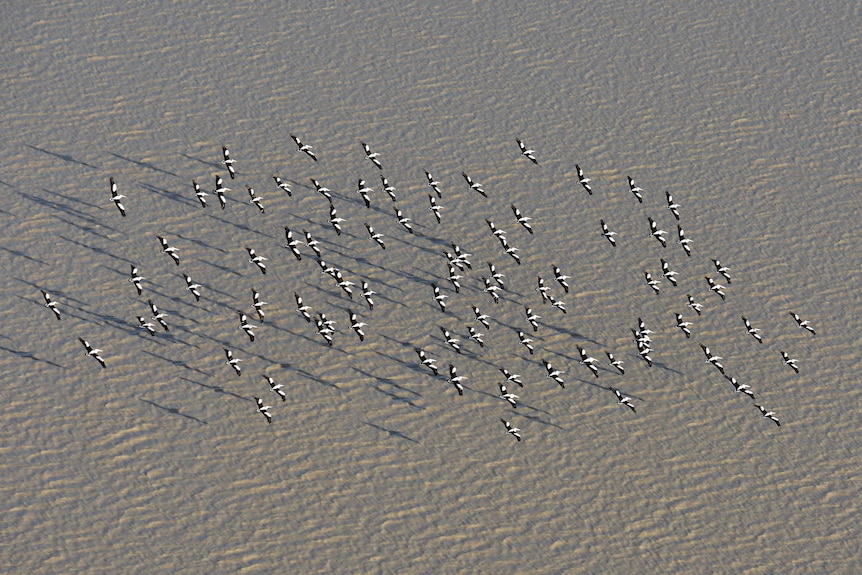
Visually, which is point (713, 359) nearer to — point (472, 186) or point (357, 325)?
point (472, 186)

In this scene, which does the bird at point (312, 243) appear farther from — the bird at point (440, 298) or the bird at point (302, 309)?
the bird at point (440, 298)

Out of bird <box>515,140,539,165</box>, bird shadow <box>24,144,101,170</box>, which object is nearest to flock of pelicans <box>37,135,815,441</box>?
bird shadow <box>24,144,101,170</box>

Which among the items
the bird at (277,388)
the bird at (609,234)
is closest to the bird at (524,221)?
the bird at (609,234)

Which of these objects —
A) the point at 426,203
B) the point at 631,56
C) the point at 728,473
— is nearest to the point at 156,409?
the point at 426,203

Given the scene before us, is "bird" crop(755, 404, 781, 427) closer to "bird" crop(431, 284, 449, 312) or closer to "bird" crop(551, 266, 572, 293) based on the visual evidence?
"bird" crop(551, 266, 572, 293)

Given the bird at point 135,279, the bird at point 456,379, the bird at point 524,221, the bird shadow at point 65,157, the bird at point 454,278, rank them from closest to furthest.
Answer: the bird at point 456,379 → the bird at point 135,279 → the bird at point 454,278 → the bird at point 524,221 → the bird shadow at point 65,157

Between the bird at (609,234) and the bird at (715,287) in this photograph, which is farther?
the bird at (609,234)

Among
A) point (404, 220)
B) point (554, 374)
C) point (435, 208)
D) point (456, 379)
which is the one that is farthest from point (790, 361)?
point (404, 220)
